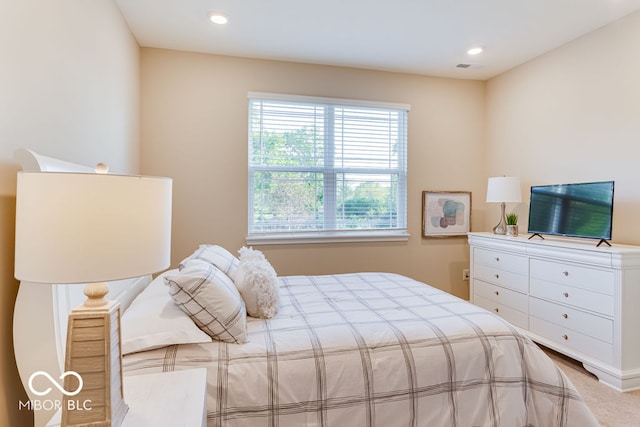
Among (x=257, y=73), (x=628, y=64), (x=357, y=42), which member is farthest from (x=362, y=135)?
(x=628, y=64)

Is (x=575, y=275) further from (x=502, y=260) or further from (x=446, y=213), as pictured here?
(x=446, y=213)

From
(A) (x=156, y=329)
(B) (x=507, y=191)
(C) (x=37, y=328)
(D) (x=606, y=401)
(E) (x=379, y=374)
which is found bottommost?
(D) (x=606, y=401)

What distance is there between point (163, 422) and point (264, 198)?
2544 millimetres

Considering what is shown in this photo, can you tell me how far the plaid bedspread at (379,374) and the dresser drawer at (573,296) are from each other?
3.80 ft

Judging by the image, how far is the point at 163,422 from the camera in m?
0.94

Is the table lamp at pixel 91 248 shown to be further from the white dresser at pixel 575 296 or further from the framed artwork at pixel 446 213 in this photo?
the framed artwork at pixel 446 213

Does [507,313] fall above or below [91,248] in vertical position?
below

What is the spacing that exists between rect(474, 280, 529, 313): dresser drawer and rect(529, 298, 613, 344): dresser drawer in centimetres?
8

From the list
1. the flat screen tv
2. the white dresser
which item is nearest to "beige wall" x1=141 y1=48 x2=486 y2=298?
the white dresser

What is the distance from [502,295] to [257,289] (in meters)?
2.53

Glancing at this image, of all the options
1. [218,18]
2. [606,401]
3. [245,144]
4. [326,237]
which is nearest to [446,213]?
[326,237]

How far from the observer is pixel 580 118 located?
2.89 meters

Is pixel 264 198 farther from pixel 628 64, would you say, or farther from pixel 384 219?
pixel 628 64

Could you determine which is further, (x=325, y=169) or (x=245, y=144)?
(x=325, y=169)
